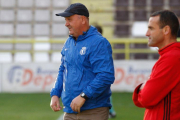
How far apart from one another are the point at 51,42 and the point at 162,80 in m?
11.0

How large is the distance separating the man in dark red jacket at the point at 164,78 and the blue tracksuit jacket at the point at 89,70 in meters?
0.77

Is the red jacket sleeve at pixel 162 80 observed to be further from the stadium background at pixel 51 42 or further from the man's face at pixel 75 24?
the stadium background at pixel 51 42

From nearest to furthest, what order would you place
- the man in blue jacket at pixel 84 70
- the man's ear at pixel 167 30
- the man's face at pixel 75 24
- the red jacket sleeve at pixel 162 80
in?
the red jacket sleeve at pixel 162 80, the man's ear at pixel 167 30, the man in blue jacket at pixel 84 70, the man's face at pixel 75 24

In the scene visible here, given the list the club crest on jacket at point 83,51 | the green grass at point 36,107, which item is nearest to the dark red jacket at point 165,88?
the club crest on jacket at point 83,51

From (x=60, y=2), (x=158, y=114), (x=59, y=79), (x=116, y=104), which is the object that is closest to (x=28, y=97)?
(x=116, y=104)

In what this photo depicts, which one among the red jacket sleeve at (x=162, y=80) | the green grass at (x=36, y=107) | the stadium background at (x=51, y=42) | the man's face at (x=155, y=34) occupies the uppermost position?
the man's face at (x=155, y=34)

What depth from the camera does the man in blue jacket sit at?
4.17m

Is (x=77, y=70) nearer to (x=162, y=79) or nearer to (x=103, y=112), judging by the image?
(x=103, y=112)

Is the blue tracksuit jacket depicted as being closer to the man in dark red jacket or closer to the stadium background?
the man in dark red jacket

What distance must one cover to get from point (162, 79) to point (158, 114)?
271 mm

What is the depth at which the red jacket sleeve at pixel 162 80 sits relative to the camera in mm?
3266

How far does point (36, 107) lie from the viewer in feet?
33.8

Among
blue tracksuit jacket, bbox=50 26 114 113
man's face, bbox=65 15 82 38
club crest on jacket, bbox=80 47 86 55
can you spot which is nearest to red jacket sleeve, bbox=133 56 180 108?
blue tracksuit jacket, bbox=50 26 114 113

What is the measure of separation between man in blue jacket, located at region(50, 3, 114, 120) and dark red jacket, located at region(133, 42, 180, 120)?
2.80ft
